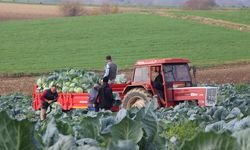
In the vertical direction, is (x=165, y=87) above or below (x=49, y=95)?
above

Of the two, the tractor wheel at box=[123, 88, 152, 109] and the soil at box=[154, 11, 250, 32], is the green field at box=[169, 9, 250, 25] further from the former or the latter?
the tractor wheel at box=[123, 88, 152, 109]

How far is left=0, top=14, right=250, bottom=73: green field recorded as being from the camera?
44.7 m

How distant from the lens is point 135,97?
15234mm

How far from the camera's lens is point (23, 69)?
→ 40.7m

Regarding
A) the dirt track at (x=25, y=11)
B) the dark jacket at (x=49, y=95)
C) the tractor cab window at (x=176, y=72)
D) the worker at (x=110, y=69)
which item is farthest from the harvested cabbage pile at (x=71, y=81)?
the dirt track at (x=25, y=11)

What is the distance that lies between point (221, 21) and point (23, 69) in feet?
93.3

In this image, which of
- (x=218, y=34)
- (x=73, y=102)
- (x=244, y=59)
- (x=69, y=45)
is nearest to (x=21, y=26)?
(x=69, y=45)

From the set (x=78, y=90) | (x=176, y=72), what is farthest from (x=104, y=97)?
(x=78, y=90)

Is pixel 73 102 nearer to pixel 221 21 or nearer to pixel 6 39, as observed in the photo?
pixel 6 39

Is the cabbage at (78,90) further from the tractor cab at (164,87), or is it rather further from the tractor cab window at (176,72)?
the tractor cab window at (176,72)

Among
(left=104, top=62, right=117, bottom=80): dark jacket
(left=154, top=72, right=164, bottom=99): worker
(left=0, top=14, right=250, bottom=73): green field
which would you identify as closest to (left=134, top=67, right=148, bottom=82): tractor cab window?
(left=154, top=72, right=164, bottom=99): worker

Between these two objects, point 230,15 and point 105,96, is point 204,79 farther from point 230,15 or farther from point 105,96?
point 230,15

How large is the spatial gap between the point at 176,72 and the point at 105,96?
2.24 meters

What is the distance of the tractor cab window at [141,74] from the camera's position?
50.9 feet
